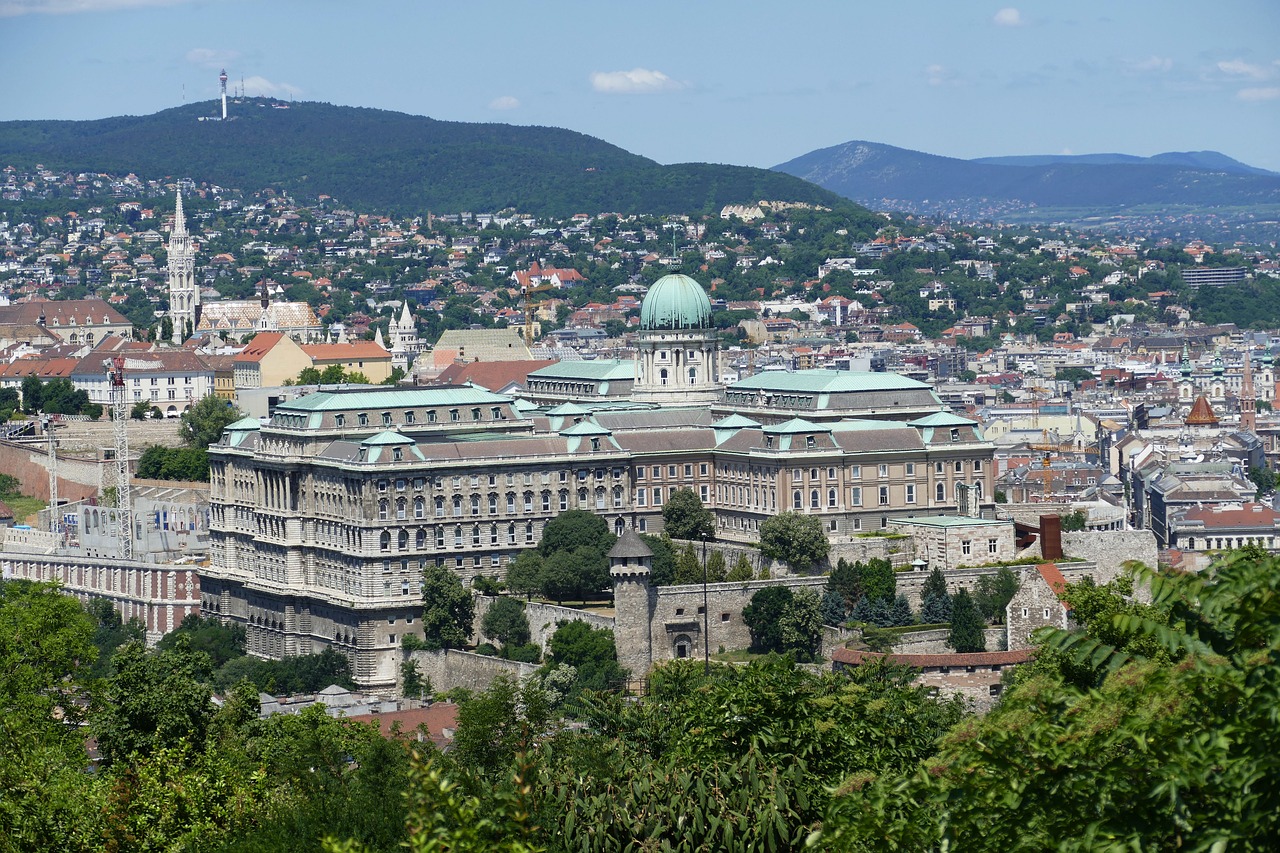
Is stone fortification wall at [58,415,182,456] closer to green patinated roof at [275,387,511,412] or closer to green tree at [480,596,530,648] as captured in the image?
green patinated roof at [275,387,511,412]

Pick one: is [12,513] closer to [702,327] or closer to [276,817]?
[702,327]

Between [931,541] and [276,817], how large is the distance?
5724cm

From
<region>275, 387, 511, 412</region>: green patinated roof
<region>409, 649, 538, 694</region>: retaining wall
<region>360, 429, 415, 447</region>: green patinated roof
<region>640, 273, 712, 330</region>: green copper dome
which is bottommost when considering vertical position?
<region>409, 649, 538, 694</region>: retaining wall

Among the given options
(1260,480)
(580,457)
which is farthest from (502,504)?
(1260,480)

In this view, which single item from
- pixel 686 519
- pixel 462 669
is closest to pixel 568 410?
pixel 686 519

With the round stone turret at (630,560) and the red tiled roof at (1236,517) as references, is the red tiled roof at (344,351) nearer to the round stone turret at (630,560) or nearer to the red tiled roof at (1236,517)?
the red tiled roof at (1236,517)

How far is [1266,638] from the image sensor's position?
25922mm

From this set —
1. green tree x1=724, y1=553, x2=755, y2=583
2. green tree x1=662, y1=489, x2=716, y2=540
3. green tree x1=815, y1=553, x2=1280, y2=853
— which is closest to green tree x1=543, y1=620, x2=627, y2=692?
green tree x1=724, y1=553, x2=755, y2=583

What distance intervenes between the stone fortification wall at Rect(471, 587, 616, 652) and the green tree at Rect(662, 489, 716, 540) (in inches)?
446

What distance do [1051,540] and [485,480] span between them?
23.1 m

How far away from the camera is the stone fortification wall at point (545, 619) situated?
95.7 metres

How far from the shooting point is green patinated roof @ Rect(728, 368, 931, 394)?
392 feet

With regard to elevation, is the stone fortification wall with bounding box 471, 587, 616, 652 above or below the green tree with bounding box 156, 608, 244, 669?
above

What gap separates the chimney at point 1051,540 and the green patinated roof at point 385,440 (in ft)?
83.8
